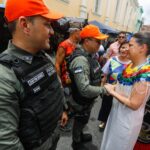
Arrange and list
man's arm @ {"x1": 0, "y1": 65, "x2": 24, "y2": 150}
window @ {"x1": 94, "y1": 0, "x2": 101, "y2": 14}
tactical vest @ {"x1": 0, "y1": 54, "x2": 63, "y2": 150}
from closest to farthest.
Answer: man's arm @ {"x1": 0, "y1": 65, "x2": 24, "y2": 150} → tactical vest @ {"x1": 0, "y1": 54, "x2": 63, "y2": 150} → window @ {"x1": 94, "y1": 0, "x2": 101, "y2": 14}

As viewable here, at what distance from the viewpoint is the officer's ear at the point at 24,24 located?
1.17 metres

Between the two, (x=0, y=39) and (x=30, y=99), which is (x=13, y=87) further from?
(x=0, y=39)

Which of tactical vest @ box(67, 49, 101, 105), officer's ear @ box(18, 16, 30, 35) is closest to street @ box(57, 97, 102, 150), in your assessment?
tactical vest @ box(67, 49, 101, 105)

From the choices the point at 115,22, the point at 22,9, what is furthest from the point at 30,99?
the point at 115,22

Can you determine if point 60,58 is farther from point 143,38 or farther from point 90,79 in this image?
point 143,38

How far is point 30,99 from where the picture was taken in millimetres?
1183

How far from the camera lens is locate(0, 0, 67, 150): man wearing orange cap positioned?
1062 millimetres

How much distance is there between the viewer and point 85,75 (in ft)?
6.91

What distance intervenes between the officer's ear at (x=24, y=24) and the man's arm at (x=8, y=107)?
27 centimetres

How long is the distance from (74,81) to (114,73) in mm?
921

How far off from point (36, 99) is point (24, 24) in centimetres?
46

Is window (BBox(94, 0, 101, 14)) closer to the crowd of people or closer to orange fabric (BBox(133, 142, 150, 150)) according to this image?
the crowd of people

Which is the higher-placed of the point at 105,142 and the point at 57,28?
Result: the point at 57,28

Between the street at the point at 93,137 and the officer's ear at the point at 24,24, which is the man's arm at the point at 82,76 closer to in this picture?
the officer's ear at the point at 24,24
